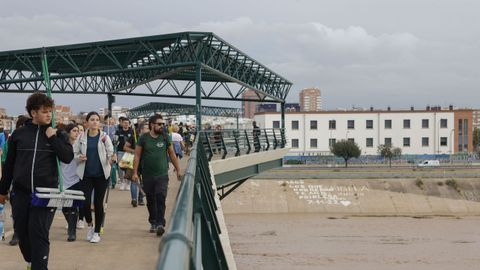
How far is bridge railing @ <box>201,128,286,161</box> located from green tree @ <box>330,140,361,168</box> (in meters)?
46.9

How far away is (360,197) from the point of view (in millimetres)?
53219

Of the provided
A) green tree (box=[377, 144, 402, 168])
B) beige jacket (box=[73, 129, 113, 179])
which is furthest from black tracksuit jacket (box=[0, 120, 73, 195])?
green tree (box=[377, 144, 402, 168])

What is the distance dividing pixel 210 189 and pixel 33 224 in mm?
2143

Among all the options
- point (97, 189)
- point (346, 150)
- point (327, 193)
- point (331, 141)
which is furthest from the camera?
point (331, 141)

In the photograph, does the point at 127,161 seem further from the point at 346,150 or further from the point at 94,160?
the point at 346,150

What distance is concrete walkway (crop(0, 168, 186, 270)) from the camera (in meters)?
6.70

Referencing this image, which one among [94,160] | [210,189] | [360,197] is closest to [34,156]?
[210,189]

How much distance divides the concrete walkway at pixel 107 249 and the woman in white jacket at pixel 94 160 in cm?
51

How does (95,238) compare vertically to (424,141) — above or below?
above

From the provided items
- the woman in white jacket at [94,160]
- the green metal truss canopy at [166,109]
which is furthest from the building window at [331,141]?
the woman in white jacket at [94,160]

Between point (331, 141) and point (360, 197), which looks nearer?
point (360, 197)

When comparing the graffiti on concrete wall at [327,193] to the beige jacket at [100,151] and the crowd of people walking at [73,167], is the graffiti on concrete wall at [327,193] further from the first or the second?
the beige jacket at [100,151]

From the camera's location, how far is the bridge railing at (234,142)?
19625 millimetres

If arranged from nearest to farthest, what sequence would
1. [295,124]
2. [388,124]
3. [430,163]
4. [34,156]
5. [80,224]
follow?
[34,156] → [80,224] → [430,163] → [295,124] → [388,124]
